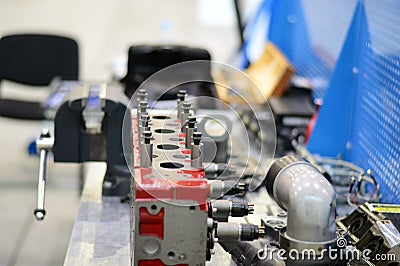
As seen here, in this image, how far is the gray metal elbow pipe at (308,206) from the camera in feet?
4.62

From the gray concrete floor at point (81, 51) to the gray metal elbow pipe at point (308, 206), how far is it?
5.49ft

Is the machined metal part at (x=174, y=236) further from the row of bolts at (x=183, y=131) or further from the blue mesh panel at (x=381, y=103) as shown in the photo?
the blue mesh panel at (x=381, y=103)

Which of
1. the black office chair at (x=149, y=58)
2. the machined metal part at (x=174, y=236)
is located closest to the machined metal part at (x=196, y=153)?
the machined metal part at (x=174, y=236)

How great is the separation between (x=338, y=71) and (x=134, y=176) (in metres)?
1.20

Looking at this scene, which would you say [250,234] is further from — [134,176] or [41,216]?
[41,216]

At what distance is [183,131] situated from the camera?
64.9 inches

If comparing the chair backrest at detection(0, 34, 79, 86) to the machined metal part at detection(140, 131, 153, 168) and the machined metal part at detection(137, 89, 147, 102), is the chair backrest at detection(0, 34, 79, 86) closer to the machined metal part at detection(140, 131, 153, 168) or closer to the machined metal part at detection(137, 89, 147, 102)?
the machined metal part at detection(137, 89, 147, 102)

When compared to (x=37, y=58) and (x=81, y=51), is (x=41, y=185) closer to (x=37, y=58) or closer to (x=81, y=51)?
(x=37, y=58)

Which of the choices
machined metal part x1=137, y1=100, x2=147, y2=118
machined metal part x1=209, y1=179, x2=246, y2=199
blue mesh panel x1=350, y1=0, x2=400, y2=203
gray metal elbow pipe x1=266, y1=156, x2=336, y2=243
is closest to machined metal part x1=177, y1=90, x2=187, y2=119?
machined metal part x1=137, y1=100, x2=147, y2=118

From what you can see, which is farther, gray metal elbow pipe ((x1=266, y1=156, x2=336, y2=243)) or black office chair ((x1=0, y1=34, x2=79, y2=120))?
black office chair ((x1=0, y1=34, x2=79, y2=120))

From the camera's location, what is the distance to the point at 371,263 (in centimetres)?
158

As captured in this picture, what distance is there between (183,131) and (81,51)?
498cm

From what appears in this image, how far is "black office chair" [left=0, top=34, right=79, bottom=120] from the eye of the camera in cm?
387

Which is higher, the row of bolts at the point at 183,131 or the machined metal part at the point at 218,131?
the row of bolts at the point at 183,131
